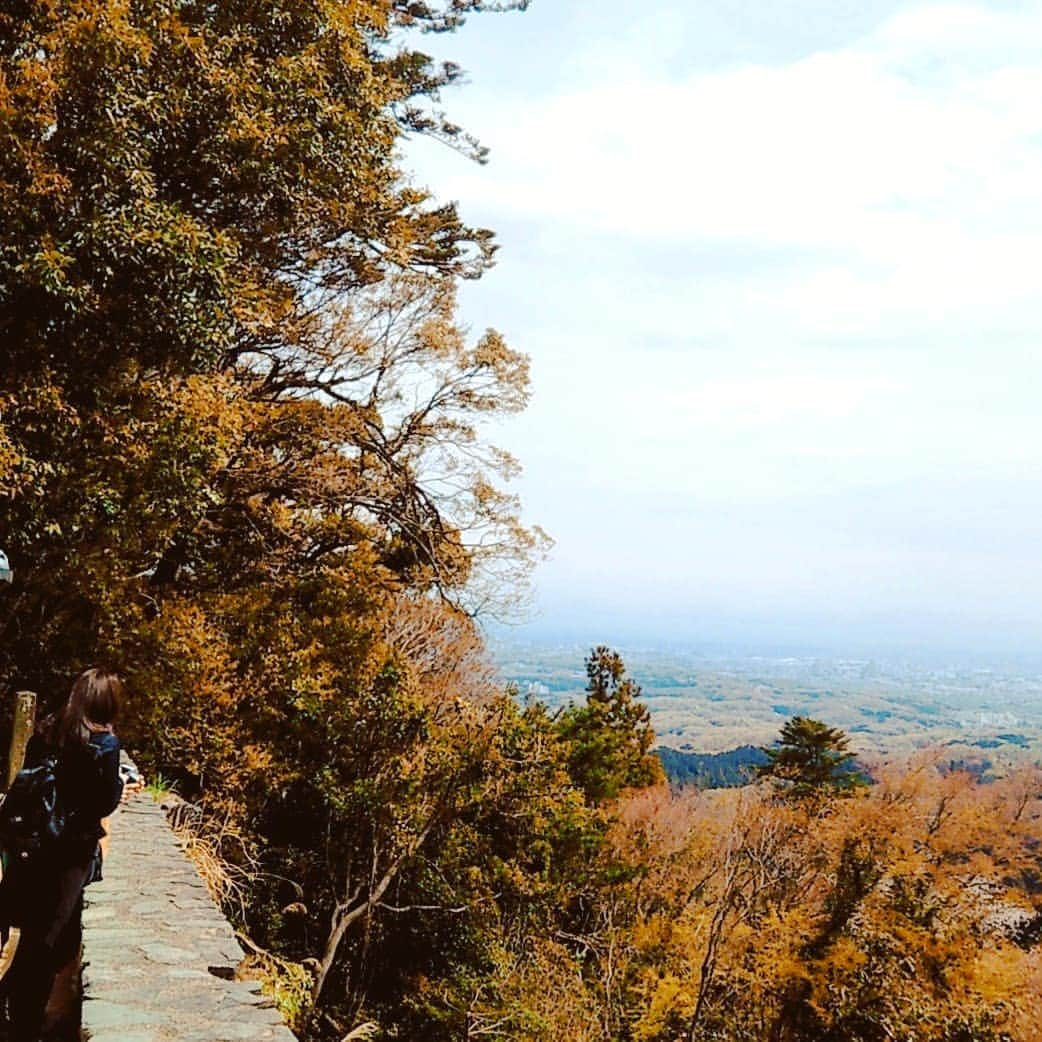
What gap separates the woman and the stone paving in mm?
184

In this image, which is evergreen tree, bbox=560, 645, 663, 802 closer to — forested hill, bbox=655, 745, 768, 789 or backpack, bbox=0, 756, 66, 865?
backpack, bbox=0, 756, 66, 865

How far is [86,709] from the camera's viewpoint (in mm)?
3404

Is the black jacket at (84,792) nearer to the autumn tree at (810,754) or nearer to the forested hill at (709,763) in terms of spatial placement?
the autumn tree at (810,754)

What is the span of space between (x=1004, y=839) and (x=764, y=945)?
505cm

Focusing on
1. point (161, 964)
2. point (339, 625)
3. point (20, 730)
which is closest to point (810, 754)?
point (339, 625)

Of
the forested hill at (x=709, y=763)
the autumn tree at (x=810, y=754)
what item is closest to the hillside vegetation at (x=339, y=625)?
the autumn tree at (x=810, y=754)

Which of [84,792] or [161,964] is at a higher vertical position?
[84,792]

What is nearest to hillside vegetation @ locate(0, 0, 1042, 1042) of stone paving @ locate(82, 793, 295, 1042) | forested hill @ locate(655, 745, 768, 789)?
stone paving @ locate(82, 793, 295, 1042)

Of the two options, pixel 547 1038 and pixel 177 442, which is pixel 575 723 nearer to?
pixel 547 1038

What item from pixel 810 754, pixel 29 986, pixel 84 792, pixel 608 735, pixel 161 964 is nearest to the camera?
pixel 29 986

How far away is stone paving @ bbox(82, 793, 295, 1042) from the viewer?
117 inches

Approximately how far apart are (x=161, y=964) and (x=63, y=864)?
0.60 m

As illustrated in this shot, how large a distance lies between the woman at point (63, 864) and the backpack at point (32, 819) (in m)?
0.02

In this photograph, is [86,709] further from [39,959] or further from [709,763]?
[709,763]
